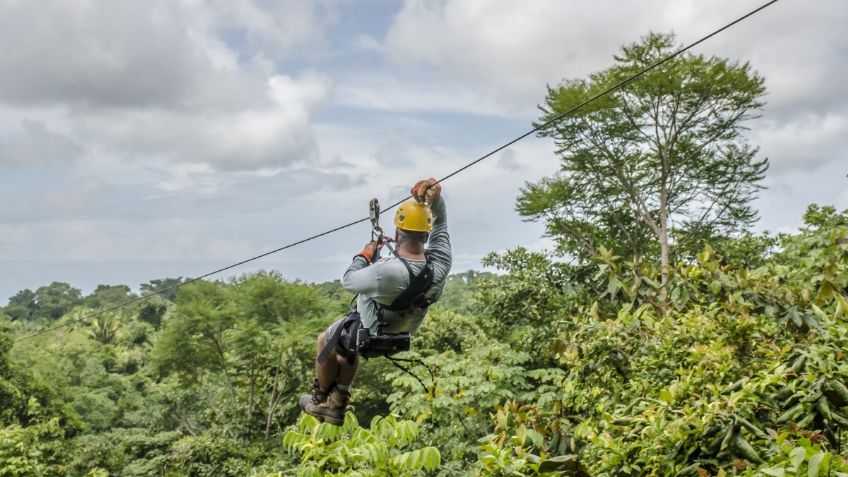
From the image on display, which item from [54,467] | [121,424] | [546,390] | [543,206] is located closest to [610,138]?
[543,206]

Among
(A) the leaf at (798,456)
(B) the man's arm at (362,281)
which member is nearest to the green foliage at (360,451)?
(B) the man's arm at (362,281)

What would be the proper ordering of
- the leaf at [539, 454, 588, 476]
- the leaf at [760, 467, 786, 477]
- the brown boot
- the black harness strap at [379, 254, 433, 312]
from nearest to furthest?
the leaf at [760, 467, 786, 477] → the leaf at [539, 454, 588, 476] → the black harness strap at [379, 254, 433, 312] → the brown boot

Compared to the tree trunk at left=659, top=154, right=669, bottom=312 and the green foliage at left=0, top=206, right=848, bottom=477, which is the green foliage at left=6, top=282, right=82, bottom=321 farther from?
the tree trunk at left=659, top=154, right=669, bottom=312

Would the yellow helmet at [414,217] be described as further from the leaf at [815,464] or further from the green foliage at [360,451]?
the green foliage at [360,451]

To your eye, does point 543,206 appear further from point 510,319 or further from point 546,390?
point 546,390

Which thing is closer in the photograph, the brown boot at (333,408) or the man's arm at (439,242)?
the man's arm at (439,242)

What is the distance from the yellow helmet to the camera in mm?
3568

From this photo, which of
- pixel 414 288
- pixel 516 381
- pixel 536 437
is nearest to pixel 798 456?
pixel 536 437

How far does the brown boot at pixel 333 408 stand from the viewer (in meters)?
4.32

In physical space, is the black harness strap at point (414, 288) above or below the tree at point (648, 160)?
below

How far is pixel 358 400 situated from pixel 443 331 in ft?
9.23

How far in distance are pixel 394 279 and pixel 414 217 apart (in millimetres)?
324

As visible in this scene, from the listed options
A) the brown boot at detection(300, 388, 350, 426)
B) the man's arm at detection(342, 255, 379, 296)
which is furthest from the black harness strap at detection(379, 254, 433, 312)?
the brown boot at detection(300, 388, 350, 426)

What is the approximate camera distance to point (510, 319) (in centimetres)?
1527
